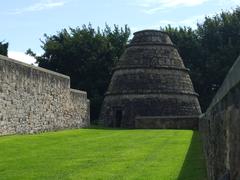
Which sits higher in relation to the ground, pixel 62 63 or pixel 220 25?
pixel 220 25

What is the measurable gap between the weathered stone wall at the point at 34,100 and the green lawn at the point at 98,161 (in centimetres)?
459

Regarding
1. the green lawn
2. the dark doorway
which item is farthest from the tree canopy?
the green lawn

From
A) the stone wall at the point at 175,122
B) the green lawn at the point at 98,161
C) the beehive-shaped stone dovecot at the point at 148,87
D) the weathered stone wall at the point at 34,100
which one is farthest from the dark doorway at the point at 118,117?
the green lawn at the point at 98,161

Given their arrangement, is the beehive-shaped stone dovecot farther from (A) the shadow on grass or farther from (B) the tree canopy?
(A) the shadow on grass

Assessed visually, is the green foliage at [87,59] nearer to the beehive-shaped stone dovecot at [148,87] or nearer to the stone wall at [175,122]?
the beehive-shaped stone dovecot at [148,87]

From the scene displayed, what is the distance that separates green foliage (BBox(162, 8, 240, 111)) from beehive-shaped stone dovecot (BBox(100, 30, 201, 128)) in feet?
29.6

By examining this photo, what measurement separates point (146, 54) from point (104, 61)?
949 centimetres

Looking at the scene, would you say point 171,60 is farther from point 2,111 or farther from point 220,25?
point 2,111

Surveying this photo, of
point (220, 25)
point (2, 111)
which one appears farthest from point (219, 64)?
point (2, 111)

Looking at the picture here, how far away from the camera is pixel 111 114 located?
38.8m

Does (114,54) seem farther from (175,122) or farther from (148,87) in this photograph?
(175,122)

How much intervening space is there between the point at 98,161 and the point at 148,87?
26.2 m

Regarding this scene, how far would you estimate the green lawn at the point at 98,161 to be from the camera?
9781mm

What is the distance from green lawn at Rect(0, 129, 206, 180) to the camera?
Result: 978 cm
